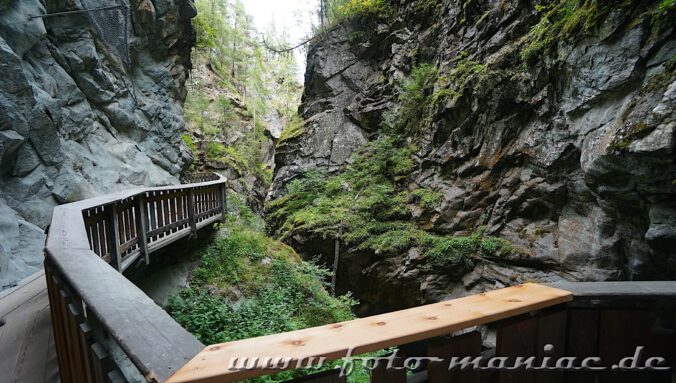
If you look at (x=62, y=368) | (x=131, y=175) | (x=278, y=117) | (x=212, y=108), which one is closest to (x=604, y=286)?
(x=62, y=368)

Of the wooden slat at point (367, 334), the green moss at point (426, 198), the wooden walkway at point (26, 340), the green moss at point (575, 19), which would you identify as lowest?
the wooden walkway at point (26, 340)

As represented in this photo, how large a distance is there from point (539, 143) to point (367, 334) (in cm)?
921

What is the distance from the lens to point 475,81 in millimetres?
10516

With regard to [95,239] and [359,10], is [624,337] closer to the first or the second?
[95,239]

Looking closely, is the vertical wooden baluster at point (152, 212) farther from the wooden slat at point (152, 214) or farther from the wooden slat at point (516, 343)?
the wooden slat at point (516, 343)

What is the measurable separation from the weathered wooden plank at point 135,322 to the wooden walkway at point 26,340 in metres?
1.46

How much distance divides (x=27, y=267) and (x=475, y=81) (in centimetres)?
1271

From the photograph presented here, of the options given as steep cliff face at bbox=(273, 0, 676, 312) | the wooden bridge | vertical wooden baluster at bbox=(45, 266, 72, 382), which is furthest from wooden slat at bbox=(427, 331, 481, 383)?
steep cliff face at bbox=(273, 0, 676, 312)

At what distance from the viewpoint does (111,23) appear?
12.5m

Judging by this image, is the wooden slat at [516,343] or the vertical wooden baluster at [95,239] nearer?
the wooden slat at [516,343]

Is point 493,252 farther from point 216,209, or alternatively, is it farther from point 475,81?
point 216,209

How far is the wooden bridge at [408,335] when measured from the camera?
33.7 inches

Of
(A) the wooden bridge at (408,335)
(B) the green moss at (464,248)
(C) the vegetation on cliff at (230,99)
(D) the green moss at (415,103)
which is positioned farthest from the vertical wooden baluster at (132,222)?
(C) the vegetation on cliff at (230,99)

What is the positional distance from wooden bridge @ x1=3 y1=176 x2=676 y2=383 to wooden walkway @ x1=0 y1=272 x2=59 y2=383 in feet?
2.48
